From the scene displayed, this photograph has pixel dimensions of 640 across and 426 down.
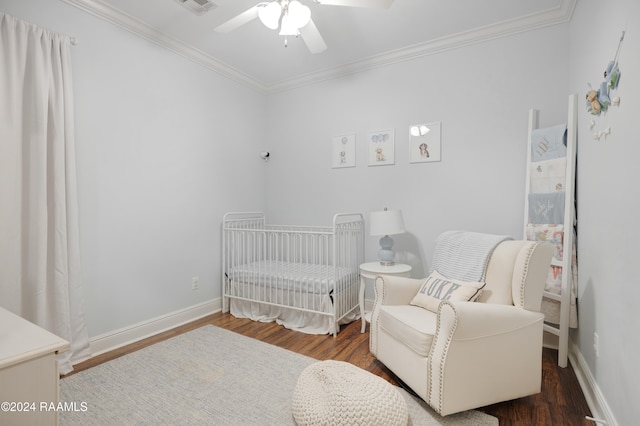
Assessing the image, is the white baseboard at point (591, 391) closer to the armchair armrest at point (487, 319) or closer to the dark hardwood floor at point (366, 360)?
the dark hardwood floor at point (366, 360)

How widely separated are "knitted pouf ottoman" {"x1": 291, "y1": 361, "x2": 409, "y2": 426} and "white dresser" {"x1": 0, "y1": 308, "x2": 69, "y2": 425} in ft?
3.22

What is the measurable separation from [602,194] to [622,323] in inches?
26.3

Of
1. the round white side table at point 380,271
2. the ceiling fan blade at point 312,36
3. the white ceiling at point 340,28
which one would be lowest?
the round white side table at point 380,271

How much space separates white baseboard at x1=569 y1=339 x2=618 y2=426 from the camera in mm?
1419

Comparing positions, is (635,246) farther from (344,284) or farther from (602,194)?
(344,284)

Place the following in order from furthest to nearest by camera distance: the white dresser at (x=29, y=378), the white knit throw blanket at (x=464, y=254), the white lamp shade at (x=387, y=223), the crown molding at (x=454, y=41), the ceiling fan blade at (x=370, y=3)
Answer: the white lamp shade at (x=387, y=223), the crown molding at (x=454, y=41), the white knit throw blanket at (x=464, y=254), the ceiling fan blade at (x=370, y=3), the white dresser at (x=29, y=378)

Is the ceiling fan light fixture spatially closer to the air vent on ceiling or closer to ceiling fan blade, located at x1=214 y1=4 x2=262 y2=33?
ceiling fan blade, located at x1=214 y1=4 x2=262 y2=33

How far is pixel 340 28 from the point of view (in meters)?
2.54

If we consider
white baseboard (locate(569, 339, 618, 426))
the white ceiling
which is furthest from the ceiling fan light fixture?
white baseboard (locate(569, 339, 618, 426))

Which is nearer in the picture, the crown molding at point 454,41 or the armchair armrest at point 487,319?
the armchair armrest at point 487,319

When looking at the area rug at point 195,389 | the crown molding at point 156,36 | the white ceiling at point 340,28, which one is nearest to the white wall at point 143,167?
the crown molding at point 156,36

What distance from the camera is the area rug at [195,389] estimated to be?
1.55 meters

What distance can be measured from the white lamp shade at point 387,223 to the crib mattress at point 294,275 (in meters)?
0.52

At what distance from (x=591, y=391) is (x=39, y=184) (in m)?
3.44
